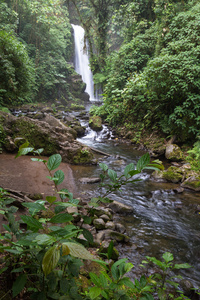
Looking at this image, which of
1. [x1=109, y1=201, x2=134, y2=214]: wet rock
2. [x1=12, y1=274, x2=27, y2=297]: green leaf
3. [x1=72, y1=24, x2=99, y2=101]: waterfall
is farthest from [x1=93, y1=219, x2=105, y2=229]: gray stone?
[x1=72, y1=24, x2=99, y2=101]: waterfall

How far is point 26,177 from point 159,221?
132 inches

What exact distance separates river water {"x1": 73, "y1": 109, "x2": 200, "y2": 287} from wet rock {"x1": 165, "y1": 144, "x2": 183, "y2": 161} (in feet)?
5.41

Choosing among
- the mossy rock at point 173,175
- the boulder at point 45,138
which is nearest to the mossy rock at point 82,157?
Result: the boulder at point 45,138

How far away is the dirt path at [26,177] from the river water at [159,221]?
0.84m

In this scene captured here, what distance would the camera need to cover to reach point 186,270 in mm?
2629

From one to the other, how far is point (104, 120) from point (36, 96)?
10705 millimetres

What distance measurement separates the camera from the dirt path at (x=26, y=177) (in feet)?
13.2

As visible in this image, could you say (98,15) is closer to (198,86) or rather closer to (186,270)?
(198,86)

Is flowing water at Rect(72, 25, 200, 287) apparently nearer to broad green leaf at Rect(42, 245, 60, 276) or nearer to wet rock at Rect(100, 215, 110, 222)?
wet rock at Rect(100, 215, 110, 222)

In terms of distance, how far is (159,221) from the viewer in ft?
12.7

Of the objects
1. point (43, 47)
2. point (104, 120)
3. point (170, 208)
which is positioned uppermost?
point (43, 47)

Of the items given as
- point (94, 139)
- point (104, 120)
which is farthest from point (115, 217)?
point (104, 120)

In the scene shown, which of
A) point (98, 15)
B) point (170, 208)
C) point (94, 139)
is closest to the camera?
point (170, 208)

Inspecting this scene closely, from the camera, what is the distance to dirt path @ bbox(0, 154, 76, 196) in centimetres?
403
